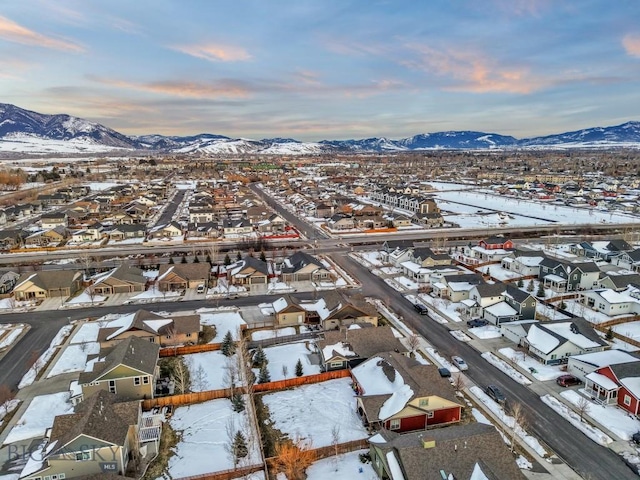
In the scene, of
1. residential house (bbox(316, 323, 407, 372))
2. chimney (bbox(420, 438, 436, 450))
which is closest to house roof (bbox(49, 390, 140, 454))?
residential house (bbox(316, 323, 407, 372))

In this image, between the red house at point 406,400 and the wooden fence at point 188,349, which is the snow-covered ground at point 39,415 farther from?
the red house at point 406,400

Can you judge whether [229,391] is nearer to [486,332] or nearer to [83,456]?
[83,456]

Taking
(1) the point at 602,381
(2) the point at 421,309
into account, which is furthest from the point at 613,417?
(2) the point at 421,309

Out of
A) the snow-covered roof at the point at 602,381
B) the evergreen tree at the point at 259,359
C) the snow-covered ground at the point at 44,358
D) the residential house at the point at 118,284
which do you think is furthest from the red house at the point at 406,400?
the residential house at the point at 118,284

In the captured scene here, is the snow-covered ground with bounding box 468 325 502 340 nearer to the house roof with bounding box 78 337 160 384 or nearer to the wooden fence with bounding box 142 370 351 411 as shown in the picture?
the wooden fence with bounding box 142 370 351 411

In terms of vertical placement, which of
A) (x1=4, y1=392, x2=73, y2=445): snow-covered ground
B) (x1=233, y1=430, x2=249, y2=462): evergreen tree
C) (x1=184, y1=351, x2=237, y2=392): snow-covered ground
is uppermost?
(x1=233, y1=430, x2=249, y2=462): evergreen tree
